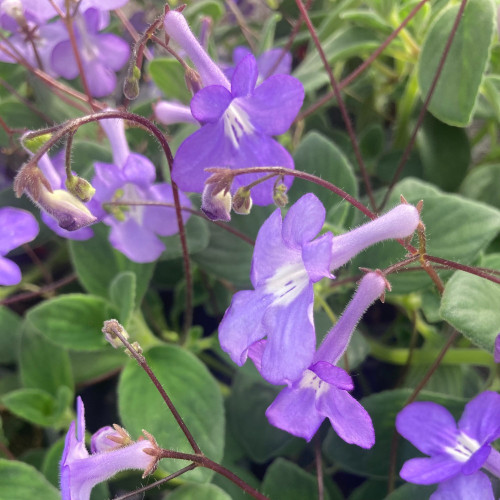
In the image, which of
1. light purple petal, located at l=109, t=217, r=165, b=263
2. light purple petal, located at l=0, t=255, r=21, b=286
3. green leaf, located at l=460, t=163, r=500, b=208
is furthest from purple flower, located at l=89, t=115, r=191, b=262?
green leaf, located at l=460, t=163, r=500, b=208

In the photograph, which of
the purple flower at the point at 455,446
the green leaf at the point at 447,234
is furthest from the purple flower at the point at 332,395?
the green leaf at the point at 447,234

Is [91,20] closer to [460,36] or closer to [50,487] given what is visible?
[460,36]

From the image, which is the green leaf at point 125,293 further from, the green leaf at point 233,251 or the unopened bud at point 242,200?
the unopened bud at point 242,200

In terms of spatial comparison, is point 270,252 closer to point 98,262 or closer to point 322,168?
point 322,168

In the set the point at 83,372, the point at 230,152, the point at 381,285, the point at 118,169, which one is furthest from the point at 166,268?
the point at 381,285

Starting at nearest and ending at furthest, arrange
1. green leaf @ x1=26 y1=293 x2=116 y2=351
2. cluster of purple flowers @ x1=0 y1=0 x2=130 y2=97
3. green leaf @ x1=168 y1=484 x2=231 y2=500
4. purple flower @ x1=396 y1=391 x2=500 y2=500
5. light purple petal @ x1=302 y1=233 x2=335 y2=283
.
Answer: light purple petal @ x1=302 y1=233 x2=335 y2=283, purple flower @ x1=396 y1=391 x2=500 y2=500, green leaf @ x1=168 y1=484 x2=231 y2=500, green leaf @ x1=26 y1=293 x2=116 y2=351, cluster of purple flowers @ x1=0 y1=0 x2=130 y2=97

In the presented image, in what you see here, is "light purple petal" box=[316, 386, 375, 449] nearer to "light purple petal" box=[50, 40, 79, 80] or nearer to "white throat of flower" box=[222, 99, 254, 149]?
"white throat of flower" box=[222, 99, 254, 149]
